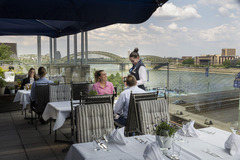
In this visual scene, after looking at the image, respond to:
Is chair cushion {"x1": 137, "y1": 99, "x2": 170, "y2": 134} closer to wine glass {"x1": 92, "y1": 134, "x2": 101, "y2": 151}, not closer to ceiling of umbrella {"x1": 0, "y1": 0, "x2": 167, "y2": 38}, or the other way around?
wine glass {"x1": 92, "y1": 134, "x2": 101, "y2": 151}

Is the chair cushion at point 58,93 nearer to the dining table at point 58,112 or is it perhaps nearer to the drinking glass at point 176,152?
the dining table at point 58,112

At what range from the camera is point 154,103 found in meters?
2.89

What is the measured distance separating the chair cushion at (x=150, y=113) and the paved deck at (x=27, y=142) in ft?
4.95

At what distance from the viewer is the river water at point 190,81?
5219 millimetres

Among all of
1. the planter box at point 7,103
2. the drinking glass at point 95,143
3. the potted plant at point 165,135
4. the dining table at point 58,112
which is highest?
the potted plant at point 165,135

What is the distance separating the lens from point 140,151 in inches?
75.1

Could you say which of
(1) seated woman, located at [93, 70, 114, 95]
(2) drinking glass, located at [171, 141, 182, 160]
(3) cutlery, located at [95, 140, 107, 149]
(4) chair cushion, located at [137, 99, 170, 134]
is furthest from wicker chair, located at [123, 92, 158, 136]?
(2) drinking glass, located at [171, 141, 182, 160]

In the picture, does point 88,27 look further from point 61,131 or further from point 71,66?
point 71,66

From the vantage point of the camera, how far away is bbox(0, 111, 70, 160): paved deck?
12.2 ft

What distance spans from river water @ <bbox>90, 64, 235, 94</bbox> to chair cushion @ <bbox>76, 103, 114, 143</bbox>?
3035 mm

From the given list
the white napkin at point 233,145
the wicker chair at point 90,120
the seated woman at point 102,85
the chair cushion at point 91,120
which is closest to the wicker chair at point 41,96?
the seated woman at point 102,85

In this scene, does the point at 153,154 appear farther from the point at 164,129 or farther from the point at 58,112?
the point at 58,112

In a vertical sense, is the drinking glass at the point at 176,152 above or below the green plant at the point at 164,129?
below

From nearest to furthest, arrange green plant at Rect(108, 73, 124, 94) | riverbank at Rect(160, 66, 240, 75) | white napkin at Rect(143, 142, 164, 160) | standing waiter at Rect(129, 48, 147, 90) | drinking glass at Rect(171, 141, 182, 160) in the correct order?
white napkin at Rect(143, 142, 164, 160)
drinking glass at Rect(171, 141, 182, 160)
standing waiter at Rect(129, 48, 147, 90)
riverbank at Rect(160, 66, 240, 75)
green plant at Rect(108, 73, 124, 94)
